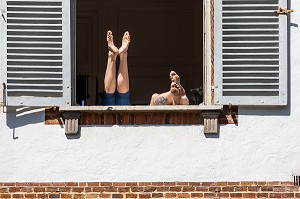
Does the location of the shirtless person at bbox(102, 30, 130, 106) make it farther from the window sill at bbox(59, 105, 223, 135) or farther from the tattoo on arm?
the tattoo on arm

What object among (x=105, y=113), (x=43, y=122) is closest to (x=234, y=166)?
(x=105, y=113)

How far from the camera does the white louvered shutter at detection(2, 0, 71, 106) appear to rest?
919 cm

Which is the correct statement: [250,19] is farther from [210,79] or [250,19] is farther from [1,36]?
[1,36]

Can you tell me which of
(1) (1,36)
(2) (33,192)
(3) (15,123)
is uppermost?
(1) (1,36)

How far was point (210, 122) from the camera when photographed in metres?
9.17

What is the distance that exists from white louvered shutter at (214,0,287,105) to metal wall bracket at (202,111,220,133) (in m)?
0.19

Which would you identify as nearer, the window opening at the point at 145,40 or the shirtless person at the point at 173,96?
the shirtless person at the point at 173,96

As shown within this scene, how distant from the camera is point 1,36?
9258 millimetres

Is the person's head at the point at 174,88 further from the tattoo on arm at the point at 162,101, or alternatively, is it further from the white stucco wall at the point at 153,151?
the white stucco wall at the point at 153,151

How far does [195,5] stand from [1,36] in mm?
4000

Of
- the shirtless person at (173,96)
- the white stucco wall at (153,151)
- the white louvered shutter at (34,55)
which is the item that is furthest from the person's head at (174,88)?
the white louvered shutter at (34,55)

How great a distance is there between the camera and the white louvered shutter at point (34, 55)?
9188 mm

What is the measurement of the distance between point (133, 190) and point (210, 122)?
102 centimetres

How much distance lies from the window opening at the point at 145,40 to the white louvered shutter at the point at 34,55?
3.20m
